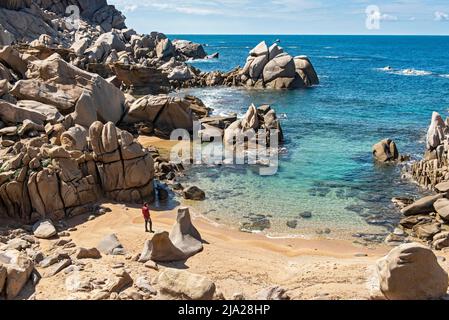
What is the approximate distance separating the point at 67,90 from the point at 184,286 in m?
21.7

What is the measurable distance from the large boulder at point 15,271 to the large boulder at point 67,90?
590 inches

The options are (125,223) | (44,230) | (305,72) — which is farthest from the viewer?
(305,72)

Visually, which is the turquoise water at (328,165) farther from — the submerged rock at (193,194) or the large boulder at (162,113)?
the large boulder at (162,113)

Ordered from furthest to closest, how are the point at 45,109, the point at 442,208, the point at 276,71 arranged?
1. the point at 276,71
2. the point at 45,109
3. the point at 442,208

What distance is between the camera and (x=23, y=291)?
Result: 14.1 metres

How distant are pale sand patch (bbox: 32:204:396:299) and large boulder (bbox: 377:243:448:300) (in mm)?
1289

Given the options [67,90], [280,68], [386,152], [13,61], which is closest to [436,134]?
[386,152]

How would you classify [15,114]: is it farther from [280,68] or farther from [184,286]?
[280,68]

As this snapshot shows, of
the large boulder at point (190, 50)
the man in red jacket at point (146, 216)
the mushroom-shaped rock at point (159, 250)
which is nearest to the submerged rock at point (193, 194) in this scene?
the man in red jacket at point (146, 216)

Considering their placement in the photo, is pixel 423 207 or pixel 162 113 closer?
pixel 423 207

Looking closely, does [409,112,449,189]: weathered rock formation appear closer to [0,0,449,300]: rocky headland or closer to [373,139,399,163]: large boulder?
[0,0,449,300]: rocky headland

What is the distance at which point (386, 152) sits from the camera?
32.0 meters

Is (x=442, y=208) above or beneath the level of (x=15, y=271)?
beneath

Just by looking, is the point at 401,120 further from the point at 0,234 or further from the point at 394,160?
the point at 0,234
